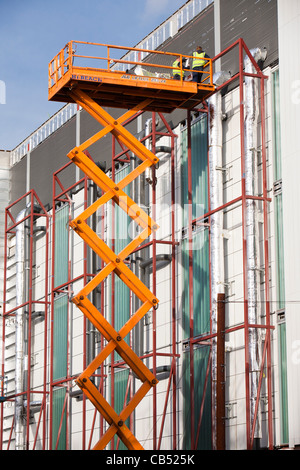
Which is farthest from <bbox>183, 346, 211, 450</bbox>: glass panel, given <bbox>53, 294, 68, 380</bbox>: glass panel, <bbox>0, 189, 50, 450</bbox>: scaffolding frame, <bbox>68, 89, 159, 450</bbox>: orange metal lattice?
<bbox>0, 189, 50, 450</bbox>: scaffolding frame

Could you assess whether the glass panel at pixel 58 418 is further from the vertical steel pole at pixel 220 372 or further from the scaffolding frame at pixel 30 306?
the vertical steel pole at pixel 220 372

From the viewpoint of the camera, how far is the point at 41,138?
55781 mm

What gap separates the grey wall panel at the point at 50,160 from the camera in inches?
1983

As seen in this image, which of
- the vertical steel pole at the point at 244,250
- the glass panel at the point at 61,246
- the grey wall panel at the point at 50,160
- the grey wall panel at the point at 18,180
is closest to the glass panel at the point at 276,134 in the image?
the vertical steel pole at the point at 244,250

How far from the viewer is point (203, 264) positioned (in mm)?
35875

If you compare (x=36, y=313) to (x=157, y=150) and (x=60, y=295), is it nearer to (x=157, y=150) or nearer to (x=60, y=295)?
(x=60, y=295)

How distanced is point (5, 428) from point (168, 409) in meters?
20.6

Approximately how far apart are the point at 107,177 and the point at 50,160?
1803cm

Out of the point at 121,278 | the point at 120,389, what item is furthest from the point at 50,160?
the point at 121,278

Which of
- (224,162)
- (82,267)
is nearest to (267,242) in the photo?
(224,162)


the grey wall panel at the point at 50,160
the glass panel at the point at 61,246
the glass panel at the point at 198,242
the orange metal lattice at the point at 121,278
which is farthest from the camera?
the grey wall panel at the point at 50,160

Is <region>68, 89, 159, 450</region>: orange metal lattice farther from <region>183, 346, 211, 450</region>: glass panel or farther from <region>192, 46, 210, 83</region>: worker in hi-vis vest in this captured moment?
<region>192, 46, 210, 83</region>: worker in hi-vis vest

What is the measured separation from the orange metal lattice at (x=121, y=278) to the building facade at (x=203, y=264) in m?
2.07

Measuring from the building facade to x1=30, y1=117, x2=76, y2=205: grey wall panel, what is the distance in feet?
0.95
